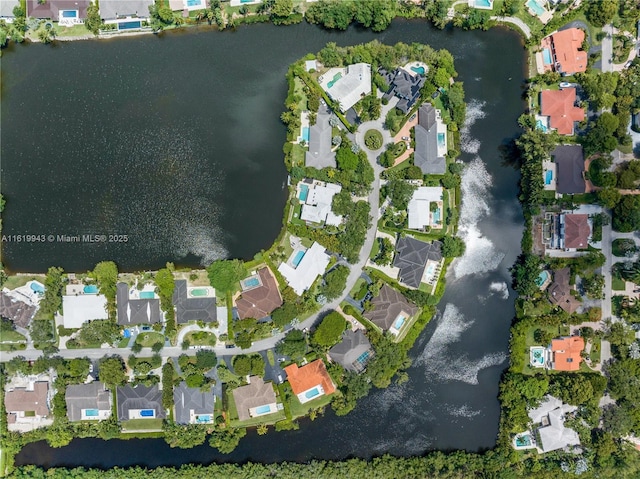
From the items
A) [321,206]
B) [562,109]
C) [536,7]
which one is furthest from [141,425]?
[536,7]

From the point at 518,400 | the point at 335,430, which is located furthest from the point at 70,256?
the point at 518,400

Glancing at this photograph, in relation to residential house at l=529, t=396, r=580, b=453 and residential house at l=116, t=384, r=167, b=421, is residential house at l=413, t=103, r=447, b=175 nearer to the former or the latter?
residential house at l=529, t=396, r=580, b=453

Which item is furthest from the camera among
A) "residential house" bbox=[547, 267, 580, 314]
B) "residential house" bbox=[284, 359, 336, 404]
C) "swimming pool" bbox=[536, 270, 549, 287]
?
"swimming pool" bbox=[536, 270, 549, 287]

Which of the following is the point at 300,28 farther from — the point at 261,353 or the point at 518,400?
the point at 518,400

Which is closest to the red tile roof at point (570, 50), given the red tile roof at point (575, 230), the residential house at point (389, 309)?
the red tile roof at point (575, 230)

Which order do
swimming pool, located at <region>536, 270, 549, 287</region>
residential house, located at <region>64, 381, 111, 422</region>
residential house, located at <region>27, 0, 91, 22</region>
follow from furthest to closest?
swimming pool, located at <region>536, 270, 549, 287</region> < residential house, located at <region>27, 0, 91, 22</region> < residential house, located at <region>64, 381, 111, 422</region>

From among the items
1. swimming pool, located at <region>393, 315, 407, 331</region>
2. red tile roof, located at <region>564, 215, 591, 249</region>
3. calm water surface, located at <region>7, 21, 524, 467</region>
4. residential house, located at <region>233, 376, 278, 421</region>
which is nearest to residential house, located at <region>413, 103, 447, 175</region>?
calm water surface, located at <region>7, 21, 524, 467</region>

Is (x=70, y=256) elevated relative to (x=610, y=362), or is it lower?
elevated

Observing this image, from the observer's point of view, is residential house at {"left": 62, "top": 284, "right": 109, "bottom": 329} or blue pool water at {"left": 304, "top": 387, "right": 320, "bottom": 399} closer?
residential house at {"left": 62, "top": 284, "right": 109, "bottom": 329}
